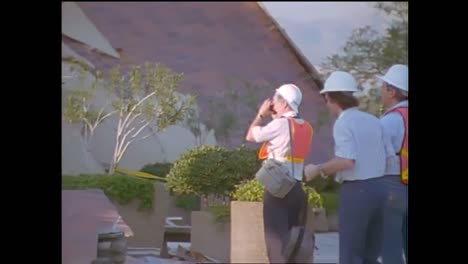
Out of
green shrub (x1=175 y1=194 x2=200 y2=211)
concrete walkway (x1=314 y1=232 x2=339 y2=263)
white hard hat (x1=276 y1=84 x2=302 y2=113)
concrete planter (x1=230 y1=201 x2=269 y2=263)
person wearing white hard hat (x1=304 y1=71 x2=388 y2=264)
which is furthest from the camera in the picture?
concrete planter (x1=230 y1=201 x2=269 y2=263)

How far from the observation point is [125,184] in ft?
20.3

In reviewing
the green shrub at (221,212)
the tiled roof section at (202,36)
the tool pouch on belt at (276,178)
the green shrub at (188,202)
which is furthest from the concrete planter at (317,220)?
the tiled roof section at (202,36)

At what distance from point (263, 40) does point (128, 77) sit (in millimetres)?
7340

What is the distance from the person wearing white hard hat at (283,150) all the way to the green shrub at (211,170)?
38 centimetres

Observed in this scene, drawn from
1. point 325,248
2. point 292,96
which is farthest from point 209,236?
point 292,96

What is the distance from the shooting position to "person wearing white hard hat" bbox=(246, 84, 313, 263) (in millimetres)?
5859

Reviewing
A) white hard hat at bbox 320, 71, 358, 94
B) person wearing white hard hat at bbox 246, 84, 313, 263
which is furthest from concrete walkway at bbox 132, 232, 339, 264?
white hard hat at bbox 320, 71, 358, 94

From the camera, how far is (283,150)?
5.87 m

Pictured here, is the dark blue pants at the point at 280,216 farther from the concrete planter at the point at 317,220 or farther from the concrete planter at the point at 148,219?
the concrete planter at the point at 148,219

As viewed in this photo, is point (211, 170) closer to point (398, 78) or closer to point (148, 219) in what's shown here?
point (148, 219)

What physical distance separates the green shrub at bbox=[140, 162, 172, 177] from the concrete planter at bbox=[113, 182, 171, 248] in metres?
0.08

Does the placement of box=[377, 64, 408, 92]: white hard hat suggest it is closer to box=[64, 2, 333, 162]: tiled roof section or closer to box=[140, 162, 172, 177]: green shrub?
box=[140, 162, 172, 177]: green shrub

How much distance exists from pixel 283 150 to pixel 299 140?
134mm
